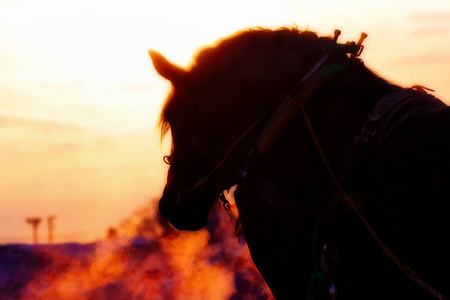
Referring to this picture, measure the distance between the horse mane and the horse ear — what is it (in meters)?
0.05

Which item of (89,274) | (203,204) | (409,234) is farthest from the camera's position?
(89,274)

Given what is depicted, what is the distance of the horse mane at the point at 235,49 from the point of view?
14.6 feet

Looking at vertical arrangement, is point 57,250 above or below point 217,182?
below

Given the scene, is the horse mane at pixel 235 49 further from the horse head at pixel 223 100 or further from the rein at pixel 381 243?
the rein at pixel 381 243

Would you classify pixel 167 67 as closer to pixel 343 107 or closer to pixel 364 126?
pixel 343 107

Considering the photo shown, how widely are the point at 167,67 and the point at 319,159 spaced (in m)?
1.35

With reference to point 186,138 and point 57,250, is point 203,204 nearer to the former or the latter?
point 186,138

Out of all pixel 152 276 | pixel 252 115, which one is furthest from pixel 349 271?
pixel 152 276

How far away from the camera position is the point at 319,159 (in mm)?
3982

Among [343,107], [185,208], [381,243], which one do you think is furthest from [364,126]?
[185,208]

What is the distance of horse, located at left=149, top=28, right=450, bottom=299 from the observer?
3531 mm

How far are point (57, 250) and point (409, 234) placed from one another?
539 centimetres

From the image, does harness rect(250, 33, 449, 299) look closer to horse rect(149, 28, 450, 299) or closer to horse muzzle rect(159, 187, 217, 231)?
horse rect(149, 28, 450, 299)

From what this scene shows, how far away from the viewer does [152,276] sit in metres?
8.28
